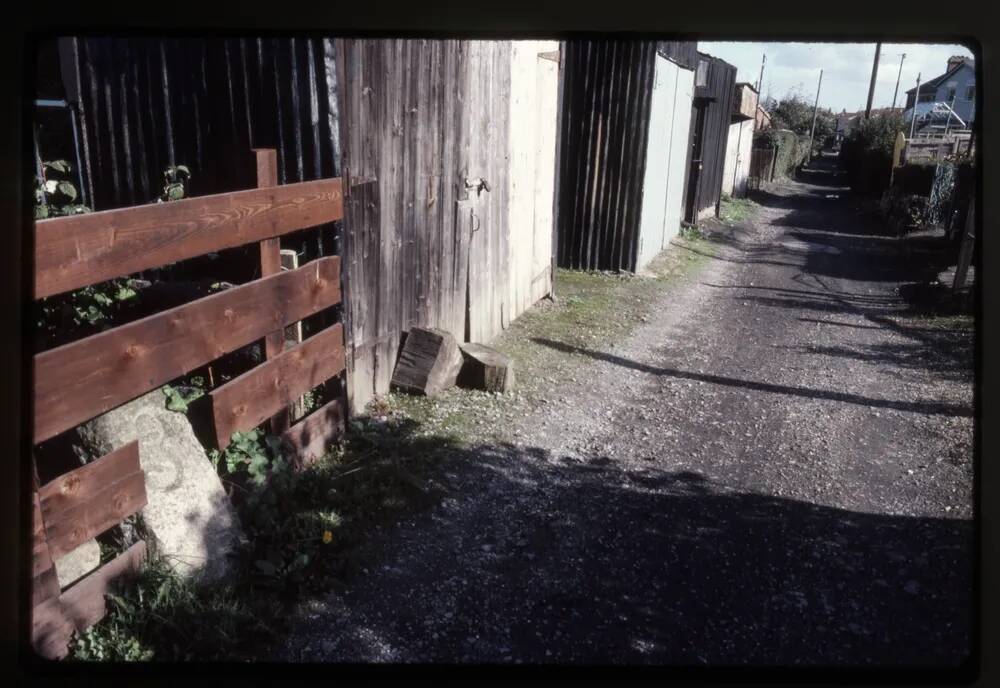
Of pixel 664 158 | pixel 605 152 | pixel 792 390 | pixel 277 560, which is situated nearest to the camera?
pixel 277 560

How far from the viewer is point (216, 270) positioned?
3682mm

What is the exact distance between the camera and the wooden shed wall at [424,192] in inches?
163

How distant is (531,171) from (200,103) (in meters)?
3.98

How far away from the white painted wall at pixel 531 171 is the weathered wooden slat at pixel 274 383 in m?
3.35

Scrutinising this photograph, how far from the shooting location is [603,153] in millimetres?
9625

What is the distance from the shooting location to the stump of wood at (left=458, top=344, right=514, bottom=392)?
5012 millimetres

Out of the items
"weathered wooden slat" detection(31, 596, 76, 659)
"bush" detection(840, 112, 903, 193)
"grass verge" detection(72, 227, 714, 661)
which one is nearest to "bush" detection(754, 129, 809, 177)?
"bush" detection(840, 112, 903, 193)

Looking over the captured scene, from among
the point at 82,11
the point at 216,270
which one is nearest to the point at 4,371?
the point at 82,11

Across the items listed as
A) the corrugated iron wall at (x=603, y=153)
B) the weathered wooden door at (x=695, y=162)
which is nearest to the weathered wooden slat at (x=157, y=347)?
the corrugated iron wall at (x=603, y=153)

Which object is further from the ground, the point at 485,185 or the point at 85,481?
the point at 485,185

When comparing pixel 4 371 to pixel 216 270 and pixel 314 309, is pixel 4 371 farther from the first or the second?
pixel 216 270

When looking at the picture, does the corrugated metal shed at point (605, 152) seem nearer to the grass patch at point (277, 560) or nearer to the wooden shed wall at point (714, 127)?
the wooden shed wall at point (714, 127)

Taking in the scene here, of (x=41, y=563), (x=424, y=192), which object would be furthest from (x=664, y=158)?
(x=41, y=563)

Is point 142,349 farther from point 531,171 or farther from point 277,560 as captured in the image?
point 531,171
